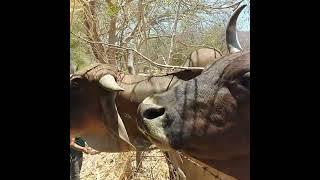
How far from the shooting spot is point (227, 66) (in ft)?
7.54

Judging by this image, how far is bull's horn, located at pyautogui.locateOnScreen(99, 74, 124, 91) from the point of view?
11.2 ft

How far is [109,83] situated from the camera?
3439 millimetres

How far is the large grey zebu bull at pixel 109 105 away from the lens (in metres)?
3.51

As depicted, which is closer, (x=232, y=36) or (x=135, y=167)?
(x=232, y=36)

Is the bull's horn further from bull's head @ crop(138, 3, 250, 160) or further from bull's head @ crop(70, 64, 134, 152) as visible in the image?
bull's head @ crop(138, 3, 250, 160)

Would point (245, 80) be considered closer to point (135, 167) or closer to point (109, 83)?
point (109, 83)

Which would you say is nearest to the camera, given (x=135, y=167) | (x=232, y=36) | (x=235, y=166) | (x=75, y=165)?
(x=235, y=166)

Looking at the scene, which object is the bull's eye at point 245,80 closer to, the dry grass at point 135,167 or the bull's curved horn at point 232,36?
the bull's curved horn at point 232,36

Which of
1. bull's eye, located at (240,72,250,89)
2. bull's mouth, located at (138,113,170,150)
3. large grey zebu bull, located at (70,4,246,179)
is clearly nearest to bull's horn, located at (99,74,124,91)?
large grey zebu bull, located at (70,4,246,179)

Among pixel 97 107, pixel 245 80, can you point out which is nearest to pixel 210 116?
pixel 245 80

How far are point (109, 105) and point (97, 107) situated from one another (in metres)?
0.11

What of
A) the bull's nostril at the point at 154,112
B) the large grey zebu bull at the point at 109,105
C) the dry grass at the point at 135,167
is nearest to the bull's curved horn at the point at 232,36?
the large grey zebu bull at the point at 109,105
